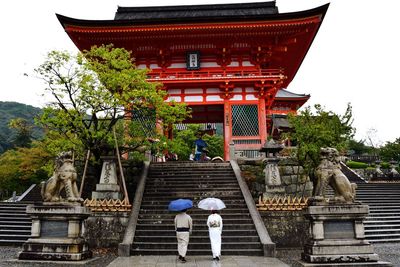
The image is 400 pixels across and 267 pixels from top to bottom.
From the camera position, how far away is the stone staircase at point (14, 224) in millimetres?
12055

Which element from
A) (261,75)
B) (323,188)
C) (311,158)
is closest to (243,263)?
(323,188)

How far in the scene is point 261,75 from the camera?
19.4 m

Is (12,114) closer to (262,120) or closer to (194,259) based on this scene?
(262,120)

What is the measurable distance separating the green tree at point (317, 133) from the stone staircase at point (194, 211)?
321 cm

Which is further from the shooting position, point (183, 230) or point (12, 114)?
point (12, 114)

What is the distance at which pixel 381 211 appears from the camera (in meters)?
15.0

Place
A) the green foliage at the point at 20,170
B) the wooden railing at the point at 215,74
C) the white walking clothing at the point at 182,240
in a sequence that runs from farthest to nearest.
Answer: the green foliage at the point at 20,170 → the wooden railing at the point at 215,74 → the white walking clothing at the point at 182,240

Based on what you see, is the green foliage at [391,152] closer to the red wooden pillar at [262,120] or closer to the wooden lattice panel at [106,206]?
the red wooden pillar at [262,120]

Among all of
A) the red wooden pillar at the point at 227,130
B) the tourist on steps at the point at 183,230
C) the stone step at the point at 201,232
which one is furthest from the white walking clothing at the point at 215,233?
the red wooden pillar at the point at 227,130

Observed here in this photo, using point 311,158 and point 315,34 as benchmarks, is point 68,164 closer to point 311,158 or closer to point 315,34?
point 311,158

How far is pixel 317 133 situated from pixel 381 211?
5.86 meters

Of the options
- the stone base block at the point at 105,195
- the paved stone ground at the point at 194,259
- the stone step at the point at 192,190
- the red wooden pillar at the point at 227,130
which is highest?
the red wooden pillar at the point at 227,130

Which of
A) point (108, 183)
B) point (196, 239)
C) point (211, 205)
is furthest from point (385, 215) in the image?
point (108, 183)

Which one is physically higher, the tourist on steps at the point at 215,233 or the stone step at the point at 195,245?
the tourist on steps at the point at 215,233
